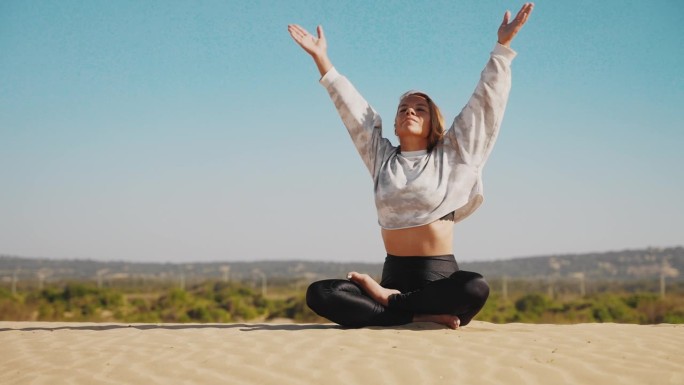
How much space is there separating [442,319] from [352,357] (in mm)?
1249

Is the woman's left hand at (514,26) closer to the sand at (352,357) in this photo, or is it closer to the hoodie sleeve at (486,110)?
the hoodie sleeve at (486,110)

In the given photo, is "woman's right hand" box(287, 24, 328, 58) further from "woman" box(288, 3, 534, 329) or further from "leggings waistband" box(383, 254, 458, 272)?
"leggings waistband" box(383, 254, 458, 272)

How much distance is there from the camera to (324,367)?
4637 mm

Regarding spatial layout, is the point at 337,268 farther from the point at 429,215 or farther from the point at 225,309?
the point at 429,215

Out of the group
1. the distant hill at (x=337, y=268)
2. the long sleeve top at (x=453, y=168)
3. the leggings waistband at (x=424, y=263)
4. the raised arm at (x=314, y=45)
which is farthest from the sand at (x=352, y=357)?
the distant hill at (x=337, y=268)

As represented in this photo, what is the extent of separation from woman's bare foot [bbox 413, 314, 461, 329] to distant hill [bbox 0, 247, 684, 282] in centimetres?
6726

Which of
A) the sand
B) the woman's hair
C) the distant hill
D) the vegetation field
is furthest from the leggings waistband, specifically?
the distant hill

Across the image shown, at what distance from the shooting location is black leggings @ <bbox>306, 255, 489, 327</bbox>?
563 cm

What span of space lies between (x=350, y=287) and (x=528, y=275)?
8749 cm

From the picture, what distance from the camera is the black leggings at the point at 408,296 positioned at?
18.5 ft

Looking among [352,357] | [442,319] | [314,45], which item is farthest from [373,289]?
[314,45]

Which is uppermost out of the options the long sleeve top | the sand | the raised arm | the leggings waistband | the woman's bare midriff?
the raised arm

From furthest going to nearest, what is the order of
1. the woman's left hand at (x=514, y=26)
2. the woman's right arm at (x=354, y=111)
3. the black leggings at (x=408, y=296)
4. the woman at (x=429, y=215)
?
1. the woman's right arm at (x=354, y=111)
2. the woman's left hand at (x=514, y=26)
3. the woman at (x=429, y=215)
4. the black leggings at (x=408, y=296)

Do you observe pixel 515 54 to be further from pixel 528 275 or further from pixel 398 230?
pixel 528 275
